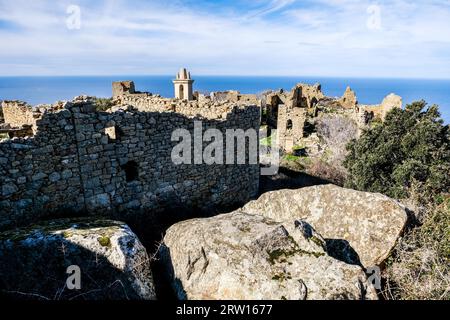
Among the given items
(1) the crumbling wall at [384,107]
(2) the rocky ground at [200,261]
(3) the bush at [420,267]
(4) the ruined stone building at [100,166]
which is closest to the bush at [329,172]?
(4) the ruined stone building at [100,166]

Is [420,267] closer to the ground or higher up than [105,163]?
closer to the ground

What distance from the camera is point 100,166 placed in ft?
28.6

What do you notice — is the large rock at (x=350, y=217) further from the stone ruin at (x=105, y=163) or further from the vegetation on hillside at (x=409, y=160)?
the stone ruin at (x=105, y=163)

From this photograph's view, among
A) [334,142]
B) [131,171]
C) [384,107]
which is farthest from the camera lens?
[384,107]

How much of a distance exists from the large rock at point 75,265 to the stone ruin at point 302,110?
19.9 metres

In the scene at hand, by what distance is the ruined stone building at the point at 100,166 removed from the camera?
746 centimetres

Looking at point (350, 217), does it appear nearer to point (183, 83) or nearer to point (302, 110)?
point (183, 83)

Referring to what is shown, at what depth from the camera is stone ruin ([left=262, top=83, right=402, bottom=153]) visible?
2967 cm

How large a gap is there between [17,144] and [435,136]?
13932 millimetres

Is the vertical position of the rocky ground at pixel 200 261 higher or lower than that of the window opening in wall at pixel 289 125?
higher

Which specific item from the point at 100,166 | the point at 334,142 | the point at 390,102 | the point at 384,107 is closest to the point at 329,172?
the point at 334,142

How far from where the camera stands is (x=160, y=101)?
46.6 ft

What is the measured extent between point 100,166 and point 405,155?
1184 centimetres
